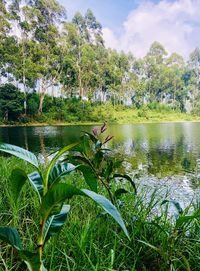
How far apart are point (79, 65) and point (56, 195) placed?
29885 mm

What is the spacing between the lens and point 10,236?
51 centimetres

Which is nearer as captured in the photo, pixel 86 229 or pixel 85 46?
pixel 86 229

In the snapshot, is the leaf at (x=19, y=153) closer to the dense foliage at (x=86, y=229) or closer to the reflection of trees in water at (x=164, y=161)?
the dense foliage at (x=86, y=229)

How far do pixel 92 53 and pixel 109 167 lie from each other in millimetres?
29591

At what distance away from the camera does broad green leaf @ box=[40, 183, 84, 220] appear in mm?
459

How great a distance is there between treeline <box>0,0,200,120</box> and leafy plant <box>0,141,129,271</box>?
22.2 m

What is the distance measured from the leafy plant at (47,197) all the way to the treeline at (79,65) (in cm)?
2220

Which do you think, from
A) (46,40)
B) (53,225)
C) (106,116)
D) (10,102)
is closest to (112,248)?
(53,225)

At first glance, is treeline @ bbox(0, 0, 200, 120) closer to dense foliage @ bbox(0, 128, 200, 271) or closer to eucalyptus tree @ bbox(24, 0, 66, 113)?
eucalyptus tree @ bbox(24, 0, 66, 113)

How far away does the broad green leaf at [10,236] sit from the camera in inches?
19.7

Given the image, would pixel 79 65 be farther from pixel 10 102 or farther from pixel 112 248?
pixel 112 248

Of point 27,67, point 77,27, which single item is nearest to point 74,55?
point 77,27

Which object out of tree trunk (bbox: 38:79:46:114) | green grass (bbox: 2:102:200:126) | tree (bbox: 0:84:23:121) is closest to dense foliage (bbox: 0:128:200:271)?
tree (bbox: 0:84:23:121)

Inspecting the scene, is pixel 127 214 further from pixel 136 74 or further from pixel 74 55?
pixel 136 74
